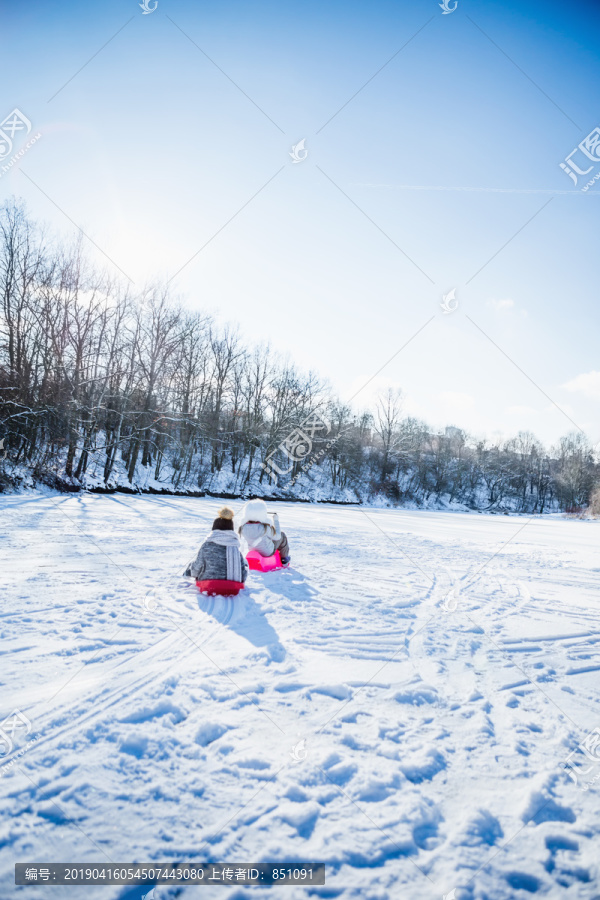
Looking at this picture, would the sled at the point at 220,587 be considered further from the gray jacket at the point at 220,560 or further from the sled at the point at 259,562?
the sled at the point at 259,562

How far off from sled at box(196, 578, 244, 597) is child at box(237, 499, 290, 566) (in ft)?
4.23

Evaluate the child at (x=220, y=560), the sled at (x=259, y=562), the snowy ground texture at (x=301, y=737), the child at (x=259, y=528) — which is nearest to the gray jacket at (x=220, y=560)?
the child at (x=220, y=560)

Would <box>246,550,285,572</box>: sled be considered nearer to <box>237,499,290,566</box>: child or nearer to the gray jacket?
<box>237,499,290,566</box>: child

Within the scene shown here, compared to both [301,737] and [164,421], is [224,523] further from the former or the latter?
[164,421]

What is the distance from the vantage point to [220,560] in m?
5.07

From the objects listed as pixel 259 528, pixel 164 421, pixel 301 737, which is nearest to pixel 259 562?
pixel 259 528

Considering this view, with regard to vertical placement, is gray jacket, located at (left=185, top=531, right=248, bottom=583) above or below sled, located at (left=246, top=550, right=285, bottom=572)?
above

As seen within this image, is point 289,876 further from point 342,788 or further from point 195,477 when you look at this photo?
point 195,477

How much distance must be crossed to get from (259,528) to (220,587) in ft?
4.74

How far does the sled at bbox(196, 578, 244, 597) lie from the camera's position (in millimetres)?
5023

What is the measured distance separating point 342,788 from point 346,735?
16.2 inches

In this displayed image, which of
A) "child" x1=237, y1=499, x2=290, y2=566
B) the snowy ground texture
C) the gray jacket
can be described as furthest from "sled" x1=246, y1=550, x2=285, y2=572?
the gray jacket

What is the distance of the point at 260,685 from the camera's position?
9.87 feet

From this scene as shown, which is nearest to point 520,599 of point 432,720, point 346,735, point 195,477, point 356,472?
point 432,720
